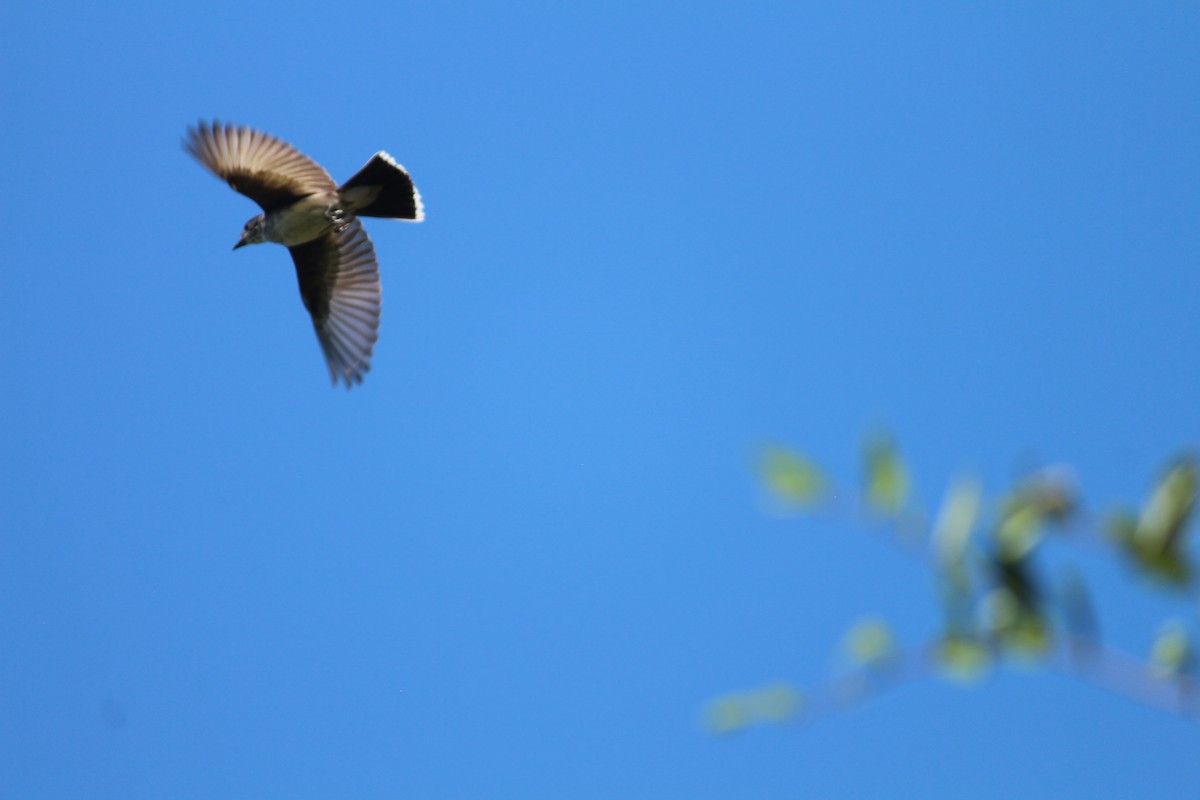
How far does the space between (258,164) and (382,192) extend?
91cm

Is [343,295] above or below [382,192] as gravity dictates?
below

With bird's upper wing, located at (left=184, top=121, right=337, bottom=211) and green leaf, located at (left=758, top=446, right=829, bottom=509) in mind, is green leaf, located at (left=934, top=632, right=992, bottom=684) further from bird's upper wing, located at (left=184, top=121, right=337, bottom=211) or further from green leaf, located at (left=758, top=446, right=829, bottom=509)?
bird's upper wing, located at (left=184, top=121, right=337, bottom=211)

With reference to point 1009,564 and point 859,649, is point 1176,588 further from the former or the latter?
point 859,649

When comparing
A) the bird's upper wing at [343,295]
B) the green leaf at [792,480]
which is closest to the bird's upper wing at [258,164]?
the bird's upper wing at [343,295]

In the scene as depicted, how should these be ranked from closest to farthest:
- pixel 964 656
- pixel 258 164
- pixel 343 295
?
pixel 964 656 → pixel 258 164 → pixel 343 295

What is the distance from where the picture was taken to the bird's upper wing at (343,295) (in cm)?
941

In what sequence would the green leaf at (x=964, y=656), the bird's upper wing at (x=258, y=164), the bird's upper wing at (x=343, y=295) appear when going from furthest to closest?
the bird's upper wing at (x=343, y=295) → the bird's upper wing at (x=258, y=164) → the green leaf at (x=964, y=656)

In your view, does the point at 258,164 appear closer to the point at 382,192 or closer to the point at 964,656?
the point at 382,192

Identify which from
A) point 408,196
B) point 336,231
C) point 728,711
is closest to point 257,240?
point 336,231

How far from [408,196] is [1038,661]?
8.49 m

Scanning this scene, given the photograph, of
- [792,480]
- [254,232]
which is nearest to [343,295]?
[254,232]

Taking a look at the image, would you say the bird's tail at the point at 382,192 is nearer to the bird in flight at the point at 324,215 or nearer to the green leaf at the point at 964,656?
the bird in flight at the point at 324,215

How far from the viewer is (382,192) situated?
9.00 meters

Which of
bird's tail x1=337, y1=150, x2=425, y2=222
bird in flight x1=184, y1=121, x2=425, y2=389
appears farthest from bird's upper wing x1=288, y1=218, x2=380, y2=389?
bird's tail x1=337, y1=150, x2=425, y2=222
